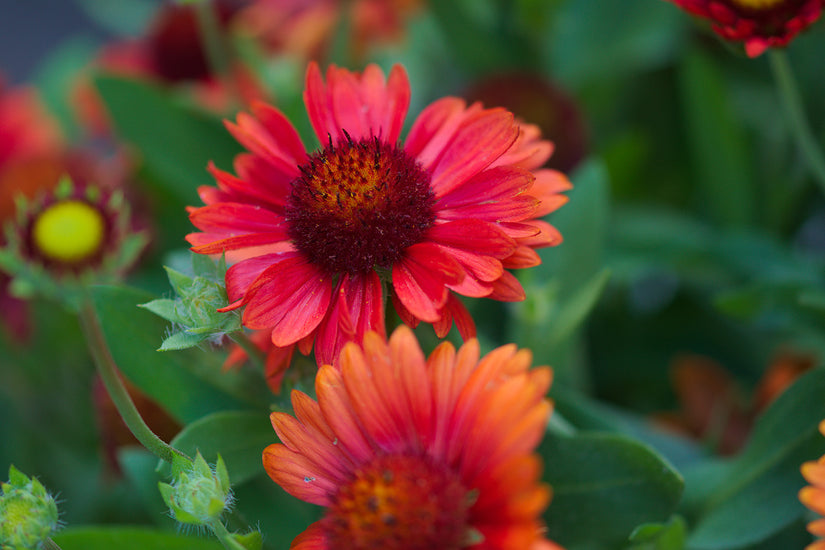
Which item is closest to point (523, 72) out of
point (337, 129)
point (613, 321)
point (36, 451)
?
point (613, 321)

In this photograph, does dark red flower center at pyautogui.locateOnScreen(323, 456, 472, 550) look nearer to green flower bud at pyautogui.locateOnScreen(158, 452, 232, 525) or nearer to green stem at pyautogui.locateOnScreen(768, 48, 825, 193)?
green flower bud at pyautogui.locateOnScreen(158, 452, 232, 525)

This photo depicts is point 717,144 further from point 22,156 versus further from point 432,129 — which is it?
point 22,156

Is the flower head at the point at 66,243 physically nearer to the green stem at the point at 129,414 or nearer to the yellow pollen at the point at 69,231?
the yellow pollen at the point at 69,231

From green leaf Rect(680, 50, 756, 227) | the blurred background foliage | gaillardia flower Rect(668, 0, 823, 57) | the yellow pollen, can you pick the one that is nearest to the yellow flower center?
gaillardia flower Rect(668, 0, 823, 57)

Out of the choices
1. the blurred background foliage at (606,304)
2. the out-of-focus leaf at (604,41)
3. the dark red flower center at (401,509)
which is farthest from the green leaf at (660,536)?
the out-of-focus leaf at (604,41)

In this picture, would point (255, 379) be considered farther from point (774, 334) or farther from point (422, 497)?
point (774, 334)

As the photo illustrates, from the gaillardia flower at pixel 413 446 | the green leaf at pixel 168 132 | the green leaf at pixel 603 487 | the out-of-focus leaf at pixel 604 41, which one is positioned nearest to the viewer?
the gaillardia flower at pixel 413 446
